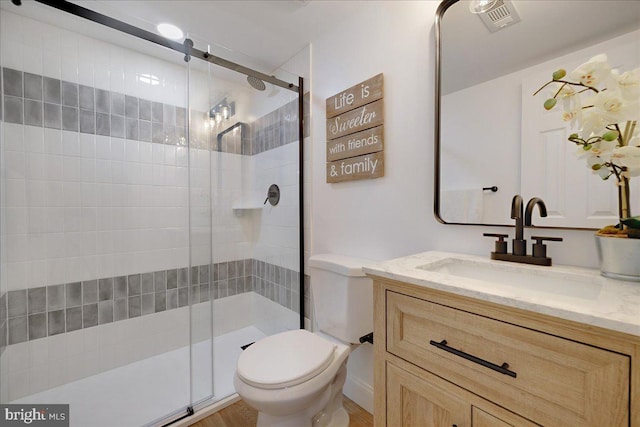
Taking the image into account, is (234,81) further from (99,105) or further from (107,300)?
(107,300)

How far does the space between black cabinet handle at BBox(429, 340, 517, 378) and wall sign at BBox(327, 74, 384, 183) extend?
871 mm

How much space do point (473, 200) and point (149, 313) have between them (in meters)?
2.22

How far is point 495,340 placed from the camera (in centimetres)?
62

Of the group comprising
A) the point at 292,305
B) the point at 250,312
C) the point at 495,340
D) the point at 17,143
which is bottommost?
the point at 250,312

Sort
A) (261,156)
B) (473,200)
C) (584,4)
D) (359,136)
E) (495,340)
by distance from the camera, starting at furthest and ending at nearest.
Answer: (261,156)
(359,136)
(473,200)
(584,4)
(495,340)

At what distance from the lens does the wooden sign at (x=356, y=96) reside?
139 centimetres

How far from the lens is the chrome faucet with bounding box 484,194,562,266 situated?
2.82 ft

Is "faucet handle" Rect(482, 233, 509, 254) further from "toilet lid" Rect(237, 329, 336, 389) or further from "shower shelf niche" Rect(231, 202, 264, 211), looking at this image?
"shower shelf niche" Rect(231, 202, 264, 211)

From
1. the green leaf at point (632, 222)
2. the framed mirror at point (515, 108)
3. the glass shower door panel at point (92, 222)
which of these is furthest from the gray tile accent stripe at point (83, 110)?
the green leaf at point (632, 222)

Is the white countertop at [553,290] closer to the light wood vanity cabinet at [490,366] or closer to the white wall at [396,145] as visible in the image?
the light wood vanity cabinet at [490,366]

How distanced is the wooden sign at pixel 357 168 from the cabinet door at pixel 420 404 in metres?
0.92

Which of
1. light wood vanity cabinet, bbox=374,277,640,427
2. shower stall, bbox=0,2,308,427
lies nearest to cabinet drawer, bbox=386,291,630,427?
light wood vanity cabinet, bbox=374,277,640,427

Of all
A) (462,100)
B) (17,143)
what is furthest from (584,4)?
(17,143)

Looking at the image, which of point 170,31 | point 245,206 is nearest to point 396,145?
point 245,206
